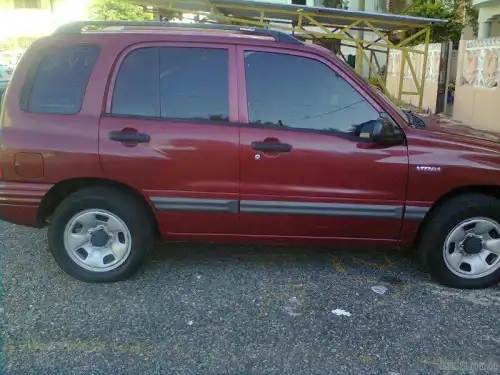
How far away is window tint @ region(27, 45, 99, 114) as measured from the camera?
3.84 meters

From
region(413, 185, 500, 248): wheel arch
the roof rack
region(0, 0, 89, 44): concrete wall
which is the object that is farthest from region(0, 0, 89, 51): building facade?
region(413, 185, 500, 248): wheel arch

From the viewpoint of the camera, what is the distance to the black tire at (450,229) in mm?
3836

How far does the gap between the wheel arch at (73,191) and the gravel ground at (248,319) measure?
563mm

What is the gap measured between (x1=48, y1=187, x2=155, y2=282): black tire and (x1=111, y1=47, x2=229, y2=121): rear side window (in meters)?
0.66

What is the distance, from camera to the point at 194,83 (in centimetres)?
386

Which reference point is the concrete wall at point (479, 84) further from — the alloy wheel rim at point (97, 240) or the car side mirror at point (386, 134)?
the alloy wheel rim at point (97, 240)

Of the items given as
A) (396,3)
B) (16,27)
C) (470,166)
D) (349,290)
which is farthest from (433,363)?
(16,27)

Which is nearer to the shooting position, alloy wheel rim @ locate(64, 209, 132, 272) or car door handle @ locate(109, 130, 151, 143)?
car door handle @ locate(109, 130, 151, 143)

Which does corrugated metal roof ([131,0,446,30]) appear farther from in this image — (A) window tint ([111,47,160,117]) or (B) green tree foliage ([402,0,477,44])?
(A) window tint ([111,47,160,117])

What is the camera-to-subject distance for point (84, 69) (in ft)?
12.7

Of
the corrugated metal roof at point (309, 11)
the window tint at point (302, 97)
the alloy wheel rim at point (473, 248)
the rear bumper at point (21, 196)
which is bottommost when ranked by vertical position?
the alloy wheel rim at point (473, 248)

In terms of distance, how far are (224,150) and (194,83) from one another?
0.58 m

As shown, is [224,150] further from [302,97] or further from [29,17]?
[29,17]

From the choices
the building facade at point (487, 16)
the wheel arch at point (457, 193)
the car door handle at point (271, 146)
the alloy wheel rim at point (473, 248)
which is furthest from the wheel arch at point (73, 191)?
the building facade at point (487, 16)
